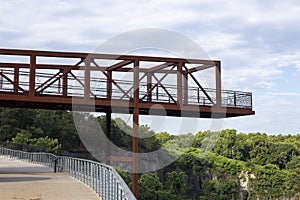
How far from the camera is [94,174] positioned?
16016 mm

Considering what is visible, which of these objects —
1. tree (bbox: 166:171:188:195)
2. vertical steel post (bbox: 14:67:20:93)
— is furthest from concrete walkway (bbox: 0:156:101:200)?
tree (bbox: 166:171:188:195)

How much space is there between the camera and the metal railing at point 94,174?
360 inches

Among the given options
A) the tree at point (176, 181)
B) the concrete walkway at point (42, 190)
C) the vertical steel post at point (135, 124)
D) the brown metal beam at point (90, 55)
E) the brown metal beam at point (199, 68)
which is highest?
the brown metal beam at point (90, 55)

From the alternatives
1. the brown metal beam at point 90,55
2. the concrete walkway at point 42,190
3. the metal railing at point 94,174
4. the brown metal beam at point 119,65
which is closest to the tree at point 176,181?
the metal railing at point 94,174

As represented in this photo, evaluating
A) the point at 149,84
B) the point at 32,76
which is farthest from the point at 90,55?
the point at 149,84

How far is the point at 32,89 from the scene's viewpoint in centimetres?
2448

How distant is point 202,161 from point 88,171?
5296cm

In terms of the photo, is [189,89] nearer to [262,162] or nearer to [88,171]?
[88,171]

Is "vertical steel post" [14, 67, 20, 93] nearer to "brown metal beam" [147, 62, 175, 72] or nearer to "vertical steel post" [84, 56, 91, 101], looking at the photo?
"vertical steel post" [84, 56, 91, 101]

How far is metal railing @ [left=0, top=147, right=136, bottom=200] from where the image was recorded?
30.0 feet

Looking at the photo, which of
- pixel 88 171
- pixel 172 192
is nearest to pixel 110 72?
pixel 88 171

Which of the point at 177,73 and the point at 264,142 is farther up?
the point at 177,73

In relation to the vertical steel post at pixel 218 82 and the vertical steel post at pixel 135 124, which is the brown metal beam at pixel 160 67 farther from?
the vertical steel post at pixel 218 82

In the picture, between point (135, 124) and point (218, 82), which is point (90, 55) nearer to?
point (135, 124)
